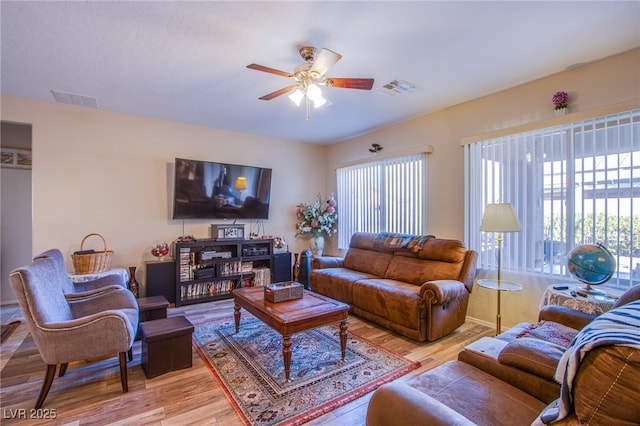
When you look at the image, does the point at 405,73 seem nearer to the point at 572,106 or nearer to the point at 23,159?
the point at 572,106

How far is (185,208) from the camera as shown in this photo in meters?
4.41

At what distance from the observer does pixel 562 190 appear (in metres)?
2.85

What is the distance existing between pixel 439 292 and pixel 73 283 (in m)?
3.72

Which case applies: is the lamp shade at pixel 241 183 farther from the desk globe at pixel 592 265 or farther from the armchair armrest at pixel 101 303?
the desk globe at pixel 592 265

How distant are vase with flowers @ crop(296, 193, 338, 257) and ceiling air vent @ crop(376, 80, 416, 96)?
2.58 m

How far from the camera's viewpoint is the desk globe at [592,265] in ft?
7.43

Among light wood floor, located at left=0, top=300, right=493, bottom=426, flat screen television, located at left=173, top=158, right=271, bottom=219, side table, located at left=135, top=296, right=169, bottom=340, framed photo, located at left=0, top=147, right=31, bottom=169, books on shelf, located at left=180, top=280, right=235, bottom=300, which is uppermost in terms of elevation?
framed photo, located at left=0, top=147, right=31, bottom=169

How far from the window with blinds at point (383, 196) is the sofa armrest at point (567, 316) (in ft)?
6.81

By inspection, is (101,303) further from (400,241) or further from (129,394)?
(400,241)

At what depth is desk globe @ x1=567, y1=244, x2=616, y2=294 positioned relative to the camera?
227 cm

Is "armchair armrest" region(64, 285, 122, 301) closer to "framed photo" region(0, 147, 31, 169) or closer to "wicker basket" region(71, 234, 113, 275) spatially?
"wicker basket" region(71, 234, 113, 275)

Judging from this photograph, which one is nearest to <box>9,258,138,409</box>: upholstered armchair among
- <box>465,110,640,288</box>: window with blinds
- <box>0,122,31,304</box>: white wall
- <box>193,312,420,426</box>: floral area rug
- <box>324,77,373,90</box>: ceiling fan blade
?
<box>193,312,420,426</box>: floral area rug

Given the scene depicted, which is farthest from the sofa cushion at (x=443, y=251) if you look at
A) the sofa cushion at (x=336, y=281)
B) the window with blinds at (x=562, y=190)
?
the sofa cushion at (x=336, y=281)

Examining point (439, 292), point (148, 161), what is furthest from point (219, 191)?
point (439, 292)
